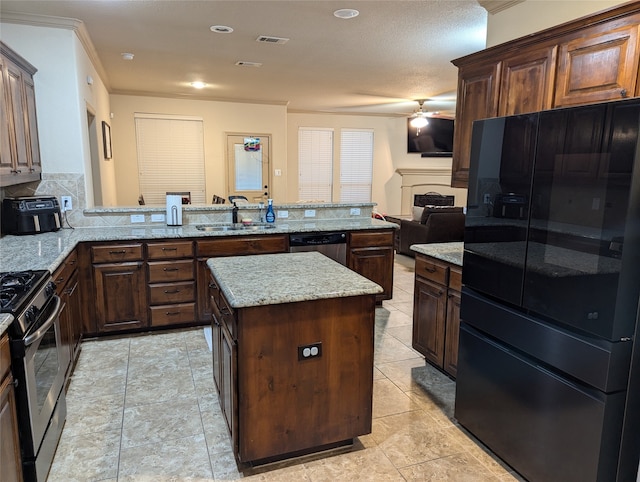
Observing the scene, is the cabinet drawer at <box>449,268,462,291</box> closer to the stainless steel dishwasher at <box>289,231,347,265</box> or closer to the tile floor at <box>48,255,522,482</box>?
the tile floor at <box>48,255,522,482</box>

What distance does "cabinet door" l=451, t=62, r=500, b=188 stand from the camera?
279 cm

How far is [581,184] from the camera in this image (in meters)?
1.64

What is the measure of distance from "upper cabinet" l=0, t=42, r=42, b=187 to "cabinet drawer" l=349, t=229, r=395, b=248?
282 cm

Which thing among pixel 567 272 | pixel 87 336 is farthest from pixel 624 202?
pixel 87 336

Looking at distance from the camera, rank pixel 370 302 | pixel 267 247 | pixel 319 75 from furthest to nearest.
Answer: pixel 319 75, pixel 267 247, pixel 370 302

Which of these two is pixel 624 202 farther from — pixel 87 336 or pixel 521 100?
pixel 87 336

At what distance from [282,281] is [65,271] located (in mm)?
1714

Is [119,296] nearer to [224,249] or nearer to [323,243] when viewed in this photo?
[224,249]

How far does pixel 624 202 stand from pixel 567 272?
0.35 m

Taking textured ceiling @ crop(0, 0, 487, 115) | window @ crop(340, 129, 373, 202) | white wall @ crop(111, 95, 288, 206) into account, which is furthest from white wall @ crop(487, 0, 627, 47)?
window @ crop(340, 129, 373, 202)

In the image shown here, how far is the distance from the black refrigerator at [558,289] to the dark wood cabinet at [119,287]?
2.75 m

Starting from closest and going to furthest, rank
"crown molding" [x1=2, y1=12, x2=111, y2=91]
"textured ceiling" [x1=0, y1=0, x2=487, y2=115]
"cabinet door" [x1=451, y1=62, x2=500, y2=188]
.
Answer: "cabinet door" [x1=451, y1=62, x2=500, y2=188] → "textured ceiling" [x1=0, y1=0, x2=487, y2=115] → "crown molding" [x1=2, y1=12, x2=111, y2=91]

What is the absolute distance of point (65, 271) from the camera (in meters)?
2.86

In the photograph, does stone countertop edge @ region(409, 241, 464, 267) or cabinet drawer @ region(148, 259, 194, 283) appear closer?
stone countertop edge @ region(409, 241, 464, 267)
